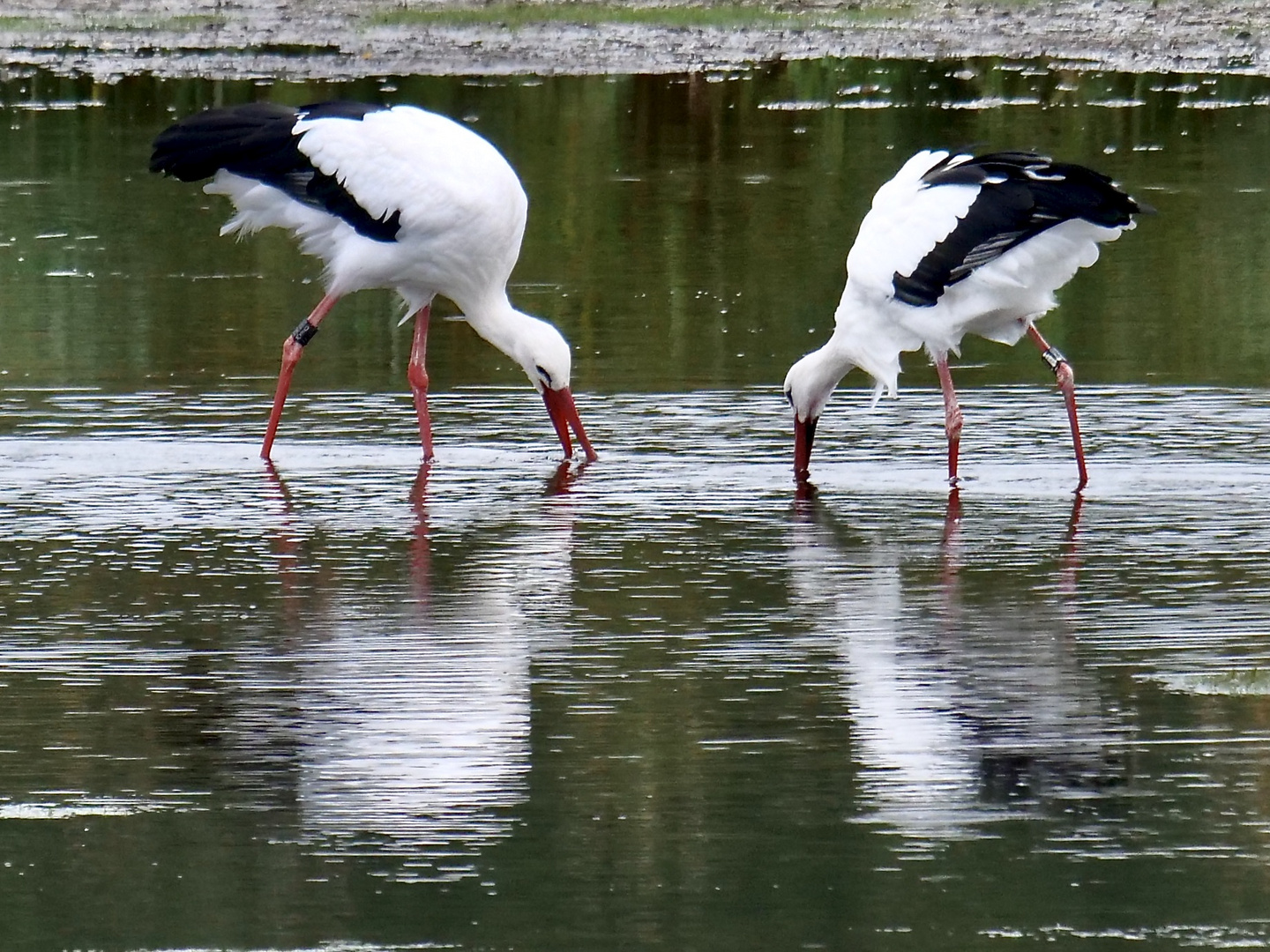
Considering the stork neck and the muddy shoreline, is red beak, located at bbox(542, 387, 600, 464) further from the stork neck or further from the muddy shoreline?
the muddy shoreline

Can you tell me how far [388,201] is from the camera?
11742mm

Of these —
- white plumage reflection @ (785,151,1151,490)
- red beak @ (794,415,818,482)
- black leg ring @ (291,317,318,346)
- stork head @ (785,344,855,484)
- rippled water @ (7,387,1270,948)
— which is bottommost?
rippled water @ (7,387,1270,948)

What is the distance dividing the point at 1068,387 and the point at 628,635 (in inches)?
139

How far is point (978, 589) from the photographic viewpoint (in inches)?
341

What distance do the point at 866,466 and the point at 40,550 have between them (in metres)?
3.35

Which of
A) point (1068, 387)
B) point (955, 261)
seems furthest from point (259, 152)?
point (1068, 387)

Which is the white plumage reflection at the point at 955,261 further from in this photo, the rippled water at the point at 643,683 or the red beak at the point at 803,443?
the rippled water at the point at 643,683

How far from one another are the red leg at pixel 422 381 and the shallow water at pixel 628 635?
0.15 meters

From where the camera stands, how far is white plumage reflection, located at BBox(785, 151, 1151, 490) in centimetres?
1078

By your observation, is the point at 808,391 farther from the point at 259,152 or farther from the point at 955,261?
the point at 259,152

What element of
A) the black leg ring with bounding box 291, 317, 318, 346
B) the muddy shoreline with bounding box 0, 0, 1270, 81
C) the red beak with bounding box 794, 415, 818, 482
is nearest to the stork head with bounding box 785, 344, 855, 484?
the red beak with bounding box 794, 415, 818, 482

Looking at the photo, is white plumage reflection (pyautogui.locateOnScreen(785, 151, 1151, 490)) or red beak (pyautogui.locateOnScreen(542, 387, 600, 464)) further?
red beak (pyautogui.locateOnScreen(542, 387, 600, 464))

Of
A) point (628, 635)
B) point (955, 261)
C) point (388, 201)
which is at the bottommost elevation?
point (628, 635)

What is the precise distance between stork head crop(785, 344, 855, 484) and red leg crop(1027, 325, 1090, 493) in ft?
2.65
